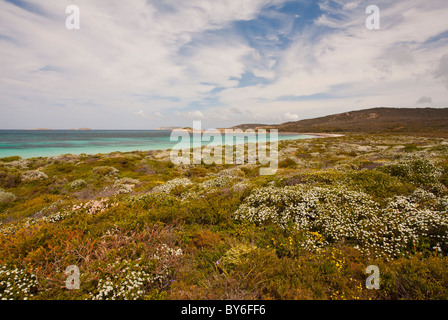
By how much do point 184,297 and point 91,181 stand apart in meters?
18.7

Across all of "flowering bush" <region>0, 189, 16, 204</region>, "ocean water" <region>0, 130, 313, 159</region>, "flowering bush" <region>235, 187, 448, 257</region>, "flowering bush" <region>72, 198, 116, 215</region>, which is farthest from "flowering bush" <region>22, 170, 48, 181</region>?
"ocean water" <region>0, 130, 313, 159</region>

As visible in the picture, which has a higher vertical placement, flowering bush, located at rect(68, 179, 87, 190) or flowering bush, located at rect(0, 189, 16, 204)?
flowering bush, located at rect(68, 179, 87, 190)

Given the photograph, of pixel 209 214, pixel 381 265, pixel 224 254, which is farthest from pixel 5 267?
pixel 381 265

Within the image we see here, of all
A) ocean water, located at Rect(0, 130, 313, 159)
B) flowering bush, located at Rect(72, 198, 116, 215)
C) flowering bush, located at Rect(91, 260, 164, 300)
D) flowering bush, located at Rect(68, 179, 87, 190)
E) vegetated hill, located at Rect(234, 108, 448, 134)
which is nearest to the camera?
flowering bush, located at Rect(91, 260, 164, 300)

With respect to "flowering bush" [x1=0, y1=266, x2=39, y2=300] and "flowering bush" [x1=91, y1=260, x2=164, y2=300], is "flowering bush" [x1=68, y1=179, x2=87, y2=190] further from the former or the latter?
"flowering bush" [x1=91, y1=260, x2=164, y2=300]

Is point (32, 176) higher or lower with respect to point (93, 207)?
higher

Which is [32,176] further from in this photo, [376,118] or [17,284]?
[376,118]

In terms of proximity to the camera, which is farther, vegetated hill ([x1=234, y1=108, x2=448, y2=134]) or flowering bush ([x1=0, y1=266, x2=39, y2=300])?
vegetated hill ([x1=234, y1=108, x2=448, y2=134])

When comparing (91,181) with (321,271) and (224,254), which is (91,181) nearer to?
(224,254)

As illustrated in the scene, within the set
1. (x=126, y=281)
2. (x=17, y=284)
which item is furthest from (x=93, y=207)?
(x=126, y=281)

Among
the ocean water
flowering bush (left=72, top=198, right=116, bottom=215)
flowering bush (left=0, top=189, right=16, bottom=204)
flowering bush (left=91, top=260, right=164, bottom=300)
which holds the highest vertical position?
the ocean water

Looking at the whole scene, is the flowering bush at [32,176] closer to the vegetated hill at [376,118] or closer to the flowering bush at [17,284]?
the flowering bush at [17,284]

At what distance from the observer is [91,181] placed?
18469 millimetres

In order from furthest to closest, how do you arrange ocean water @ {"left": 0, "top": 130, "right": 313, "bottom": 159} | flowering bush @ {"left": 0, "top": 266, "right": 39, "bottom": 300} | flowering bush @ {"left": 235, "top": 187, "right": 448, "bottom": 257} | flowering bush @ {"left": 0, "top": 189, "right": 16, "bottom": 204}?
A: ocean water @ {"left": 0, "top": 130, "right": 313, "bottom": 159} → flowering bush @ {"left": 0, "top": 189, "right": 16, "bottom": 204} → flowering bush @ {"left": 235, "top": 187, "right": 448, "bottom": 257} → flowering bush @ {"left": 0, "top": 266, "right": 39, "bottom": 300}
